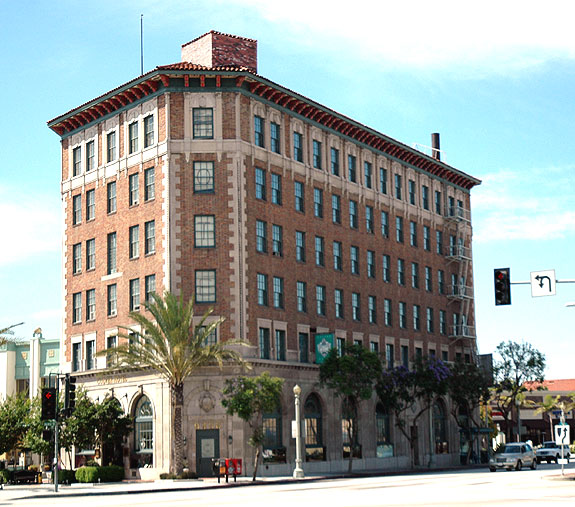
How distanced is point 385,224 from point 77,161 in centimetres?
2350

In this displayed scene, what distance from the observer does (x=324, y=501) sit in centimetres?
2966

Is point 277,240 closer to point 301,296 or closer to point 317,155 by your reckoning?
point 301,296

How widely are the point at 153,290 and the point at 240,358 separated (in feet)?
26.5

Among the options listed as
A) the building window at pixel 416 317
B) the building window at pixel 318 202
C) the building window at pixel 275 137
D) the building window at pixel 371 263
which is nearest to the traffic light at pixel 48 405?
the building window at pixel 275 137

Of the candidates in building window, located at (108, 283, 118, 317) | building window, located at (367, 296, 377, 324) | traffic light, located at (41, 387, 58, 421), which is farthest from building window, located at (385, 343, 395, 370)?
traffic light, located at (41, 387, 58, 421)

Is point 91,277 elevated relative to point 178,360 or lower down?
elevated

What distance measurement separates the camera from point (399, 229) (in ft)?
238

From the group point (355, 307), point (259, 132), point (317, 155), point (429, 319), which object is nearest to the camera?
point (259, 132)

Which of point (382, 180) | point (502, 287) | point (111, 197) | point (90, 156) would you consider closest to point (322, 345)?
point (382, 180)

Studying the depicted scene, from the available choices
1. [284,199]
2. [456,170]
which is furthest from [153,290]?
[456,170]

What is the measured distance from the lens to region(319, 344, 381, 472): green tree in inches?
2211

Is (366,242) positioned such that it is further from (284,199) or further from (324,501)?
(324,501)

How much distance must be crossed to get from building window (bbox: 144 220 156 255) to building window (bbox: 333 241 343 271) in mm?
13736

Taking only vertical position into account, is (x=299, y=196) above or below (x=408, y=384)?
above
